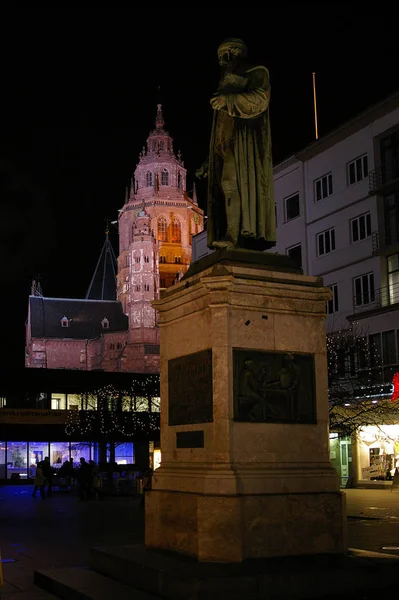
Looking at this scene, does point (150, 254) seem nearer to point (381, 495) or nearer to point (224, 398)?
point (381, 495)

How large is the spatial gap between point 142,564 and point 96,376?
54925 mm

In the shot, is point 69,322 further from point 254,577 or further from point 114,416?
point 254,577

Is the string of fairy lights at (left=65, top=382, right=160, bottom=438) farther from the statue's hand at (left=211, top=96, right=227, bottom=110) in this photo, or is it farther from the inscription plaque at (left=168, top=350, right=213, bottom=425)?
the statue's hand at (left=211, top=96, right=227, bottom=110)

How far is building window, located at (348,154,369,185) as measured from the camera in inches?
1607

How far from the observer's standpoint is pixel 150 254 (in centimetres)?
12850

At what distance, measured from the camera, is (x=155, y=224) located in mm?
141500

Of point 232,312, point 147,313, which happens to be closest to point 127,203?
point 147,313

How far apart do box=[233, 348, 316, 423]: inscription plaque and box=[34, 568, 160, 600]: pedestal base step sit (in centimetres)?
214

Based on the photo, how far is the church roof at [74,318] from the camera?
132500 millimetres

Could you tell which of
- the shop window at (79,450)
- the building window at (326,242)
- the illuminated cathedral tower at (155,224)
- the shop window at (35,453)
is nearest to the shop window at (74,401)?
the shop window at (79,450)

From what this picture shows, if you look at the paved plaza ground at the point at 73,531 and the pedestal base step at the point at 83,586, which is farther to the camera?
the paved plaza ground at the point at 73,531

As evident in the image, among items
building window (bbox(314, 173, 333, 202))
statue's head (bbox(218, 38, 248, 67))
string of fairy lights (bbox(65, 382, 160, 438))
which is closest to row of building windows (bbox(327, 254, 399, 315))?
building window (bbox(314, 173, 333, 202))

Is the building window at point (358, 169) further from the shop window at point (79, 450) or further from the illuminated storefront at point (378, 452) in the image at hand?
the shop window at point (79, 450)

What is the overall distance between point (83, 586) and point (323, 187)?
1491 inches
